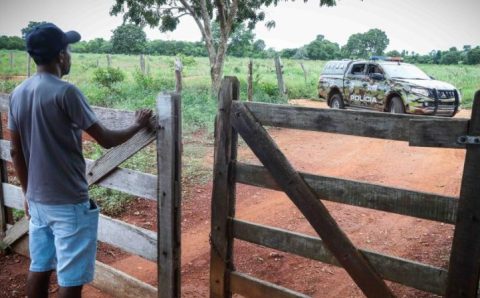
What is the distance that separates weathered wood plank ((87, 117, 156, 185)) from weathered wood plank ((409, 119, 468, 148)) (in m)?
1.81

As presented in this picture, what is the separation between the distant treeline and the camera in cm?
5781

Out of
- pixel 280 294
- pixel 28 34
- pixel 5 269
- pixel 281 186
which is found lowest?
pixel 5 269

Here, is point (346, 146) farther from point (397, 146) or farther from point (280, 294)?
point (280, 294)

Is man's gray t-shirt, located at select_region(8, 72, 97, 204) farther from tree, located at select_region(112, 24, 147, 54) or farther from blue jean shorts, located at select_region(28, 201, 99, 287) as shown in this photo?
tree, located at select_region(112, 24, 147, 54)

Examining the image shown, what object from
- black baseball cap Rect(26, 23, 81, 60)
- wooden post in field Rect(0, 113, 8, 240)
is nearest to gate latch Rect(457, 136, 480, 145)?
black baseball cap Rect(26, 23, 81, 60)

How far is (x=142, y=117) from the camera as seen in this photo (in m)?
2.84

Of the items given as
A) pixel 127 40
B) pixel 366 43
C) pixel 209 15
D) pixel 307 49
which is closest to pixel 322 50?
pixel 307 49

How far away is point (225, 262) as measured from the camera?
10.8 ft

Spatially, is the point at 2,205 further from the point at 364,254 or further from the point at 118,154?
the point at 364,254

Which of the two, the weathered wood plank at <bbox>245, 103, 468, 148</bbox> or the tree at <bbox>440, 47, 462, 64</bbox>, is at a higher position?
the tree at <bbox>440, 47, 462, 64</bbox>

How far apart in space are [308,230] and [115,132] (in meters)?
3.64

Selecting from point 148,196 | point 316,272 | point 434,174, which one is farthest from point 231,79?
point 434,174

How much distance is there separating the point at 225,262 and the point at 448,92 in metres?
11.2

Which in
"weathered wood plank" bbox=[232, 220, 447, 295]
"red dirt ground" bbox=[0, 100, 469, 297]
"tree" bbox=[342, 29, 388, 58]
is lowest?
"red dirt ground" bbox=[0, 100, 469, 297]
